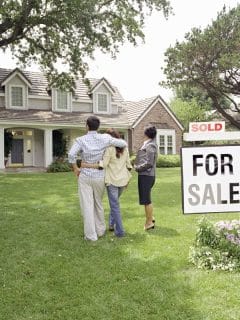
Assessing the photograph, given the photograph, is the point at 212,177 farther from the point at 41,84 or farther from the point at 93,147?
the point at 41,84

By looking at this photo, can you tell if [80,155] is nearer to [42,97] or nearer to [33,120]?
[33,120]

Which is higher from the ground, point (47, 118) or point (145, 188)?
point (47, 118)

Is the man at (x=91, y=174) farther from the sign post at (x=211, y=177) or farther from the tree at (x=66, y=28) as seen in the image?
the tree at (x=66, y=28)

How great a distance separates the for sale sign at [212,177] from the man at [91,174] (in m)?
2.40

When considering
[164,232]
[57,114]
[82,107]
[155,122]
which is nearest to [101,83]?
[82,107]

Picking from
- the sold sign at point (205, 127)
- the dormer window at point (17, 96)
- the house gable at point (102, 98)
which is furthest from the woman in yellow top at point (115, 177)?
the house gable at point (102, 98)

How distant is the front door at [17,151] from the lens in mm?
29547

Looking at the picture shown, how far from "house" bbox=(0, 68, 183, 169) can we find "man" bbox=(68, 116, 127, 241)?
1911 centimetres

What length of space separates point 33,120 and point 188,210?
2349 centimetres

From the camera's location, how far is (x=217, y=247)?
230 inches

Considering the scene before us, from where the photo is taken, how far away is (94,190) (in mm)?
7309

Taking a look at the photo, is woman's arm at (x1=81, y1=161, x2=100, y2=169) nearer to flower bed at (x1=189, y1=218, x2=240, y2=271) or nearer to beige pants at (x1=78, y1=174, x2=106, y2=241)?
beige pants at (x1=78, y1=174, x2=106, y2=241)

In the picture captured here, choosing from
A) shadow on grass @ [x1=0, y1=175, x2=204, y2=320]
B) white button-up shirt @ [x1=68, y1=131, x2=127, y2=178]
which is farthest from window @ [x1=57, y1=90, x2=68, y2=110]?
white button-up shirt @ [x1=68, y1=131, x2=127, y2=178]

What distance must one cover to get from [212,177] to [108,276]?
181 centimetres
